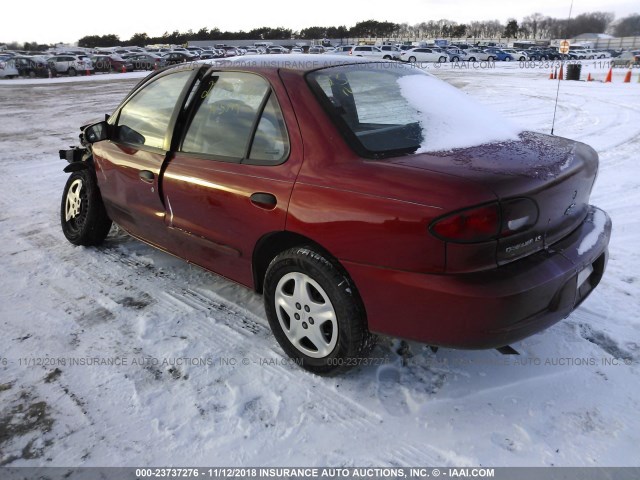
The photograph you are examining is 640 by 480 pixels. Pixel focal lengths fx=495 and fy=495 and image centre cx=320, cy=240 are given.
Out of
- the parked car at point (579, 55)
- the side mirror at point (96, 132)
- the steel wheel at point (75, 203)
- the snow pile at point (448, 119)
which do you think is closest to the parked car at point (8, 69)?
the steel wheel at point (75, 203)

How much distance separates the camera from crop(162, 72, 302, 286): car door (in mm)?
2701

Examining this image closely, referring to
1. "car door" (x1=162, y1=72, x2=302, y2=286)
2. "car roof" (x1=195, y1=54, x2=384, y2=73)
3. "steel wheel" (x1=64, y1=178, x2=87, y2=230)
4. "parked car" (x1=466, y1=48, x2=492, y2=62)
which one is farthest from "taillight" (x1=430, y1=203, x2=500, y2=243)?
"parked car" (x1=466, y1=48, x2=492, y2=62)

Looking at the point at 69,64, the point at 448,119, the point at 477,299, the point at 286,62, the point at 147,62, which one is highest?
the point at 286,62

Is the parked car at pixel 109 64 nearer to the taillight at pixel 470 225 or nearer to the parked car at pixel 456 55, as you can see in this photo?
the parked car at pixel 456 55

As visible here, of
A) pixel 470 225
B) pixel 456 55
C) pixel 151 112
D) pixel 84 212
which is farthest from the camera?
pixel 456 55

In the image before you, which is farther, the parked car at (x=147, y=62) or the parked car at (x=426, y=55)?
the parked car at (x=426, y=55)

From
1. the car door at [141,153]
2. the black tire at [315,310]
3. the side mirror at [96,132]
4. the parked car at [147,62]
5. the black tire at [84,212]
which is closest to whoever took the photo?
the black tire at [315,310]

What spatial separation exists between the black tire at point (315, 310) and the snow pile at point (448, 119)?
805mm

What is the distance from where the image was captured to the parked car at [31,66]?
3238cm

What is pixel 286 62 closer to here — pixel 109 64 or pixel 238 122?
pixel 238 122

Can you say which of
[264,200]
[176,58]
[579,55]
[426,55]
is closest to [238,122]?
[264,200]

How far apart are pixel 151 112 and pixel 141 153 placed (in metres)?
0.34

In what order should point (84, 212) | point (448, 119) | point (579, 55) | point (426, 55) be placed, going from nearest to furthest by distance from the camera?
point (448, 119)
point (84, 212)
point (426, 55)
point (579, 55)

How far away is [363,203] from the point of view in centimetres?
229
